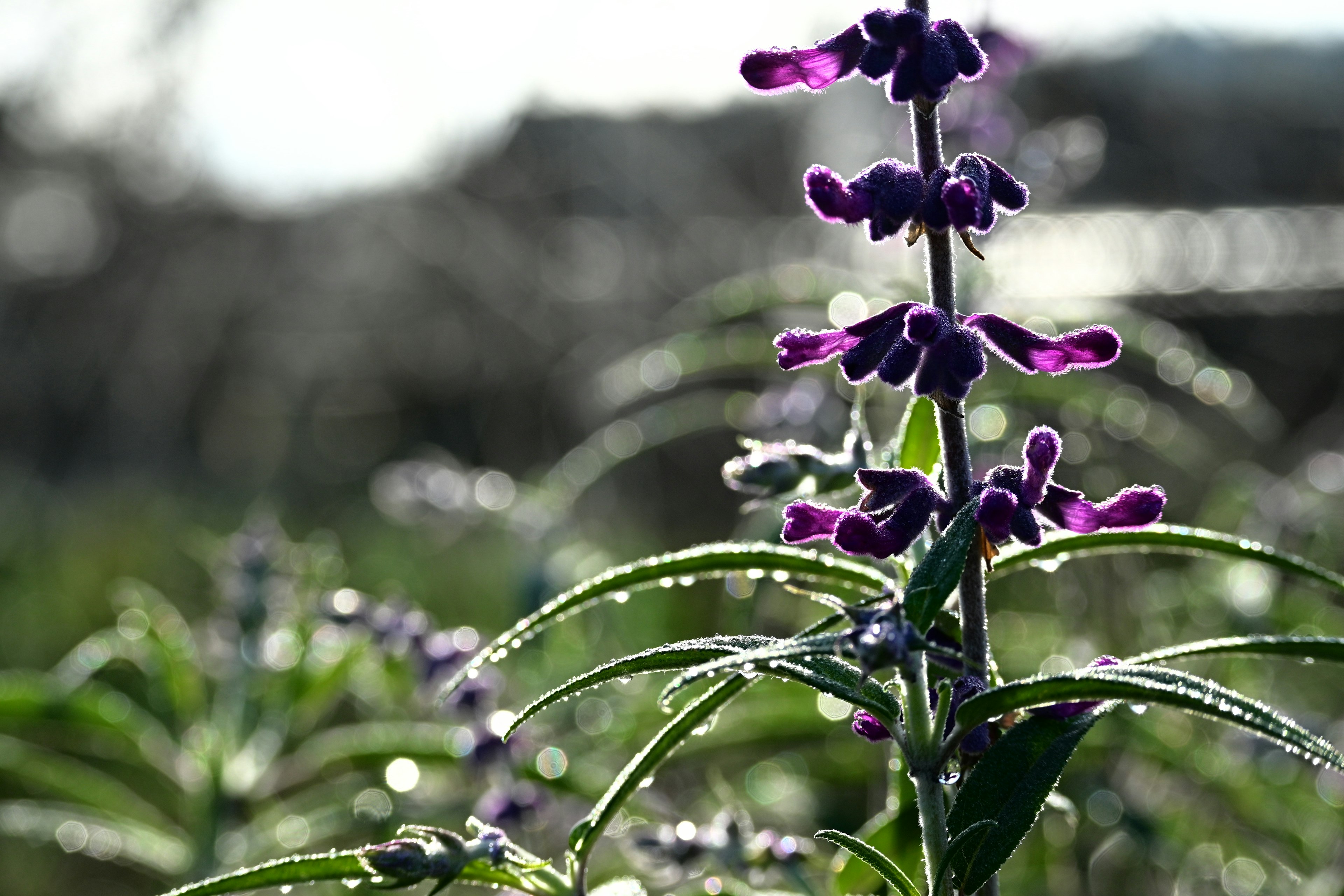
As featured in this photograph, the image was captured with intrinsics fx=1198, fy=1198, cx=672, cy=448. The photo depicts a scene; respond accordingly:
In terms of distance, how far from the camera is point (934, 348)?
1017 millimetres

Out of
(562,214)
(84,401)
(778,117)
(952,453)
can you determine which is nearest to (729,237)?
(778,117)

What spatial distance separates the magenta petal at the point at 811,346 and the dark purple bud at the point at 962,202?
0.53 ft

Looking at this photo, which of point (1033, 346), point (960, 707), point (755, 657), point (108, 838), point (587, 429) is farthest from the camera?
point (587, 429)

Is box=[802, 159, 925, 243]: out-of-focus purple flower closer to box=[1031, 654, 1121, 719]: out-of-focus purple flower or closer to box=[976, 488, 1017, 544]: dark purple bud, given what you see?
box=[976, 488, 1017, 544]: dark purple bud

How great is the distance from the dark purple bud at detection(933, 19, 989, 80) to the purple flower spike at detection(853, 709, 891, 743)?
0.59 metres

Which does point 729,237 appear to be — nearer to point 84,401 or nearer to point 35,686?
point 84,401

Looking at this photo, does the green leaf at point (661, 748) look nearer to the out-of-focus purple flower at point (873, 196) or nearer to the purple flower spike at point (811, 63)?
the out-of-focus purple flower at point (873, 196)

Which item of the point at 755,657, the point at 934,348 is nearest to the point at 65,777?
the point at 755,657

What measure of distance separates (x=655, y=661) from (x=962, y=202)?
19.0 inches

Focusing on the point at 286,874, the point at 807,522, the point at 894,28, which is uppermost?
the point at 894,28

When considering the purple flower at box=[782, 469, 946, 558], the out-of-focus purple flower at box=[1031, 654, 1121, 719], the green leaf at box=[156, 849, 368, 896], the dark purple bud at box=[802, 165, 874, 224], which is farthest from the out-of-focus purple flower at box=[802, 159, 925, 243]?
the green leaf at box=[156, 849, 368, 896]

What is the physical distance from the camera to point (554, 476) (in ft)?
10.8

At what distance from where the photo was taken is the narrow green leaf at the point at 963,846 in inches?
41.2

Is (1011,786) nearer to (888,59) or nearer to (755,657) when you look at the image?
(755,657)
